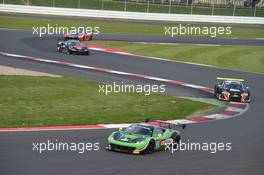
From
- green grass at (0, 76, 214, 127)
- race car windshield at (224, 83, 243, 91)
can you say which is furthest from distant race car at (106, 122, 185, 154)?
race car windshield at (224, 83, 243, 91)

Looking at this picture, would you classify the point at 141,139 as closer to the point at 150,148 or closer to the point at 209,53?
the point at 150,148

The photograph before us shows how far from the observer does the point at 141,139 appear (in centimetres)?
2081

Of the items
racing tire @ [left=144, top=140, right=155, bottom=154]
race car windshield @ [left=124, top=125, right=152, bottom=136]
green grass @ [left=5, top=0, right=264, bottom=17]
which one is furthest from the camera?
green grass @ [left=5, top=0, right=264, bottom=17]

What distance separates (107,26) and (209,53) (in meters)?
16.9

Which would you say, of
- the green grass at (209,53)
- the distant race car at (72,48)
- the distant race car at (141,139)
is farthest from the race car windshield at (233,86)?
the distant race car at (72,48)

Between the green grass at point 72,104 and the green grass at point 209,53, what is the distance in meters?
15.4

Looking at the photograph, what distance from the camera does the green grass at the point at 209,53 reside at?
49094 mm

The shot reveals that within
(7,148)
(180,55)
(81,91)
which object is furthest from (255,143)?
(180,55)

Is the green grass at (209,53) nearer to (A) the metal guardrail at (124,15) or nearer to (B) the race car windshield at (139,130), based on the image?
(A) the metal guardrail at (124,15)

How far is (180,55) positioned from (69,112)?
24.9 m

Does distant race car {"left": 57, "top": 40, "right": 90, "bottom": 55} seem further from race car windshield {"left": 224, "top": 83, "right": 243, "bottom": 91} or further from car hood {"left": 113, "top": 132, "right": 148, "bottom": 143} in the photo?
car hood {"left": 113, "top": 132, "right": 148, "bottom": 143}

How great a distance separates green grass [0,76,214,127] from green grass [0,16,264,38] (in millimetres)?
28911

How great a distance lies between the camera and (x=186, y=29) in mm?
69500

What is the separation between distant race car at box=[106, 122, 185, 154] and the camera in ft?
67.1
